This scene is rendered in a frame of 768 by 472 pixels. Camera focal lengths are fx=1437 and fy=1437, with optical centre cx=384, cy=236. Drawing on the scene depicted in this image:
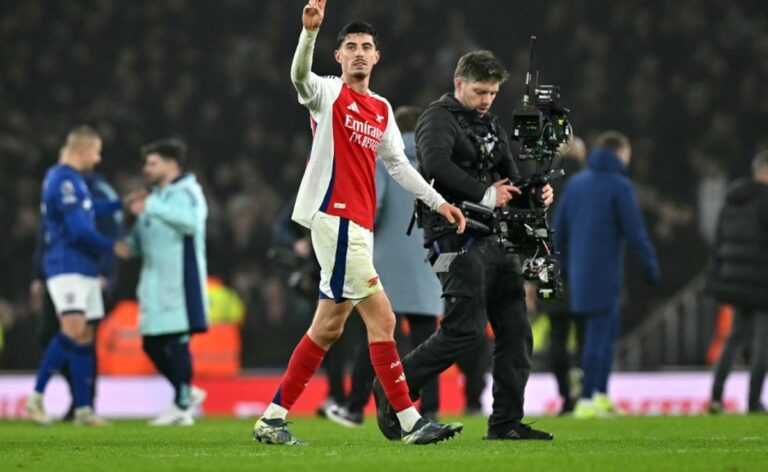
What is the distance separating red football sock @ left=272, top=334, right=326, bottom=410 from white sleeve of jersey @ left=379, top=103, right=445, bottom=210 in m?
0.85

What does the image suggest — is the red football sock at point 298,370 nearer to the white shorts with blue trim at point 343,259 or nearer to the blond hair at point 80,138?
the white shorts with blue trim at point 343,259

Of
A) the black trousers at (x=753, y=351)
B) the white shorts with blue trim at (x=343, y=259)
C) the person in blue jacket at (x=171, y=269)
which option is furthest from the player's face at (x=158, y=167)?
the black trousers at (x=753, y=351)

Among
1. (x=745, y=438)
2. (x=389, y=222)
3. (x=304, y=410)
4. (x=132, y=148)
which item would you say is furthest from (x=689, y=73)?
(x=745, y=438)

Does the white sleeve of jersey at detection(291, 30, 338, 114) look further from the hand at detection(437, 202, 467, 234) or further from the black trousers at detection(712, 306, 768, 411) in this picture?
the black trousers at detection(712, 306, 768, 411)

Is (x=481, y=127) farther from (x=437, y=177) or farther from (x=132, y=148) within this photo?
(x=132, y=148)

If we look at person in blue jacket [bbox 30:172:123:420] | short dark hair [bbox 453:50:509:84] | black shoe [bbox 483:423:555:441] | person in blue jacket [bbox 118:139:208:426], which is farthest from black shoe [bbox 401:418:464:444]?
person in blue jacket [bbox 30:172:123:420]

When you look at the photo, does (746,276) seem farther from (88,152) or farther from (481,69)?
(88,152)

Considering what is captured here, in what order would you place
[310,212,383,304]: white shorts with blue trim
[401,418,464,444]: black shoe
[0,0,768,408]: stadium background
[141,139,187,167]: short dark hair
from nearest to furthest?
1. [310,212,383,304]: white shorts with blue trim
2. [401,418,464,444]: black shoe
3. [141,139,187,167]: short dark hair
4. [0,0,768,408]: stadium background

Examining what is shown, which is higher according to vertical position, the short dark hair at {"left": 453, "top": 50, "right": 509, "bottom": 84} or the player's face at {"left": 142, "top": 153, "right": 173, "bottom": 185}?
the short dark hair at {"left": 453, "top": 50, "right": 509, "bottom": 84}

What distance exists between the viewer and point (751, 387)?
452 inches

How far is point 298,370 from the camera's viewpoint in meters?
6.66

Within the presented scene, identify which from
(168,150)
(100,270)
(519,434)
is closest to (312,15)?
(519,434)

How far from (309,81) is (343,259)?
816mm

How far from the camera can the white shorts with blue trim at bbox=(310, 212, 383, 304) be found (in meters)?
6.50
